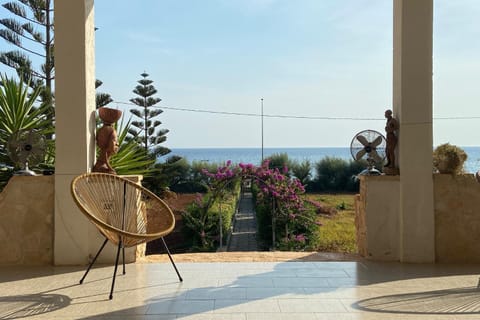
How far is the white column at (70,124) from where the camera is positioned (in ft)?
14.0

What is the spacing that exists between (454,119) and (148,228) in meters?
11.5

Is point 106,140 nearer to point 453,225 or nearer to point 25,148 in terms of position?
point 25,148

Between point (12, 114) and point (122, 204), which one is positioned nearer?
point (122, 204)

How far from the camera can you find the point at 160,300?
3230 millimetres

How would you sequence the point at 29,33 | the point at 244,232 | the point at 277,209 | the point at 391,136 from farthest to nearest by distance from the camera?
the point at 29,33, the point at 244,232, the point at 277,209, the point at 391,136

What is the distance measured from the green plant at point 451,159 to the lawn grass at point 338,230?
231cm

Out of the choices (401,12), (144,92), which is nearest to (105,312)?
(401,12)

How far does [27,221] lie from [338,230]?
21.5 ft

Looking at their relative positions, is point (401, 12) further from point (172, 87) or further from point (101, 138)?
point (172, 87)

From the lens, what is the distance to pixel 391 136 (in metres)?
4.48

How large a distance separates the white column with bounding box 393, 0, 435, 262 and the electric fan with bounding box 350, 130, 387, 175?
0.98 feet

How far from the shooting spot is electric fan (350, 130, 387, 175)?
4.66 meters

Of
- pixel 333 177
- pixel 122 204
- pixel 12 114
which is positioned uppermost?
pixel 12 114

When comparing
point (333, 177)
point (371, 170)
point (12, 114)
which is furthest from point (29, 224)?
point (333, 177)
